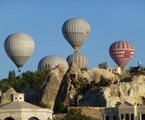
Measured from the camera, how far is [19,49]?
13488 cm

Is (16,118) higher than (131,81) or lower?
lower

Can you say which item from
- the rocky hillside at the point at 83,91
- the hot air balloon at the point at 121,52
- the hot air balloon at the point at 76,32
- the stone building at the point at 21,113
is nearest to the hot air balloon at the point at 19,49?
the hot air balloon at the point at 76,32

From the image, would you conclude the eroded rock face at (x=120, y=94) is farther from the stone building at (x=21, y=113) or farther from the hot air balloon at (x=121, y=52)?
the hot air balloon at (x=121, y=52)

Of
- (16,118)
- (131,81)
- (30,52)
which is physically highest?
(30,52)

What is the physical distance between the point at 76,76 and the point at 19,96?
29129mm

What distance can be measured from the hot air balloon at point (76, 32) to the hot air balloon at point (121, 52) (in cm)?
598

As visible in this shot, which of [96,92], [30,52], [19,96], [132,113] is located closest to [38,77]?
[30,52]

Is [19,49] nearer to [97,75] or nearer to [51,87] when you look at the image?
[97,75]

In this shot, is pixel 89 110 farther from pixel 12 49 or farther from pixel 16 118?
pixel 12 49

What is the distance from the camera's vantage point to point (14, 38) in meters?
138

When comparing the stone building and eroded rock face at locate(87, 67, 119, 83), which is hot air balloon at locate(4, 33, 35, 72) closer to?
eroded rock face at locate(87, 67, 119, 83)

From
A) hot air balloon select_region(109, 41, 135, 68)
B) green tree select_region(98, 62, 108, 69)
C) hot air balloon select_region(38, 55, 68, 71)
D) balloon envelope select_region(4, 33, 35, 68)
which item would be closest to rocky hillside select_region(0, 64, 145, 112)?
balloon envelope select_region(4, 33, 35, 68)

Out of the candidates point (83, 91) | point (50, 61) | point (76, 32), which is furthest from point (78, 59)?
point (83, 91)

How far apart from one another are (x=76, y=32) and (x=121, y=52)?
901cm
